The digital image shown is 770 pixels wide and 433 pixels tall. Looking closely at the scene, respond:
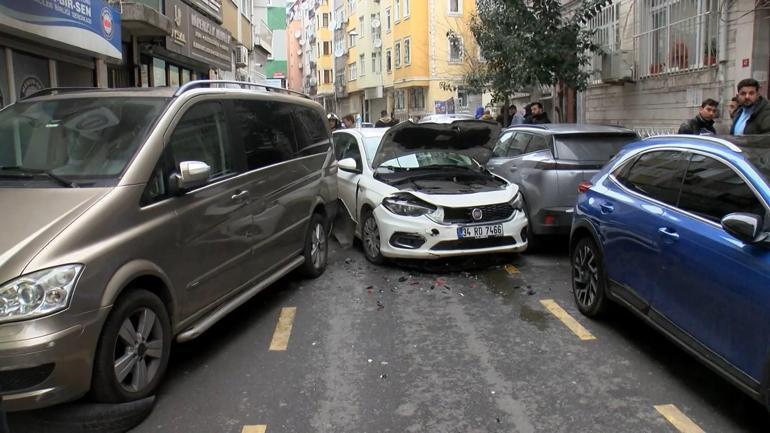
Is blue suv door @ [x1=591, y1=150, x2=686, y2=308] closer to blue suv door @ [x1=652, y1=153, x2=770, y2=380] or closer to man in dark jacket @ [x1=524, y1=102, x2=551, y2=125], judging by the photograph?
blue suv door @ [x1=652, y1=153, x2=770, y2=380]

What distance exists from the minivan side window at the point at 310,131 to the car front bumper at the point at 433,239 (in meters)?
1.01

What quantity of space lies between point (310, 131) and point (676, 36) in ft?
27.9

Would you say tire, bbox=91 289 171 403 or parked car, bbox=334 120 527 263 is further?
parked car, bbox=334 120 527 263

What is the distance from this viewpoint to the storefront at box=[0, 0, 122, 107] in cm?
784

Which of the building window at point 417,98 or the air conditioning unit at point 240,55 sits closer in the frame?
the air conditioning unit at point 240,55

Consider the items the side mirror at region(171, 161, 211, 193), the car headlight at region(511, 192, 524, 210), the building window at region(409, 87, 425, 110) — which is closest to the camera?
the side mirror at region(171, 161, 211, 193)

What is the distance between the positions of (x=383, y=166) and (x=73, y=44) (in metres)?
4.70

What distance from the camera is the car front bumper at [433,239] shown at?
6887 mm

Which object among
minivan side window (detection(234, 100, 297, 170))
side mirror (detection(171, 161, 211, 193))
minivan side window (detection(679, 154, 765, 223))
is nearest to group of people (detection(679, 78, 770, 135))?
minivan side window (detection(679, 154, 765, 223))

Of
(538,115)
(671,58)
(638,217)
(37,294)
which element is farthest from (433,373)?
(671,58)

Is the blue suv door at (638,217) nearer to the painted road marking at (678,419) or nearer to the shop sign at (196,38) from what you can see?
the painted road marking at (678,419)

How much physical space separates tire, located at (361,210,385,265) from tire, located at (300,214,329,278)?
0.55 meters

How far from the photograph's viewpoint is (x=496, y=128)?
8.64 meters

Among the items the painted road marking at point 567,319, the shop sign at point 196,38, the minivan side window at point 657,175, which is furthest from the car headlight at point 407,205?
the shop sign at point 196,38
